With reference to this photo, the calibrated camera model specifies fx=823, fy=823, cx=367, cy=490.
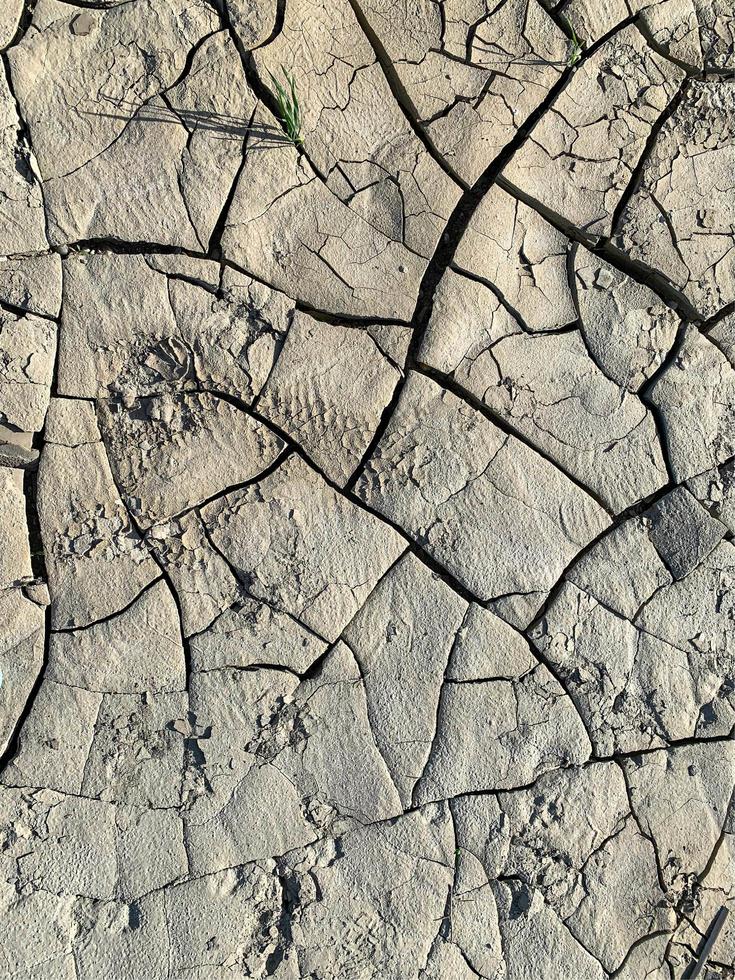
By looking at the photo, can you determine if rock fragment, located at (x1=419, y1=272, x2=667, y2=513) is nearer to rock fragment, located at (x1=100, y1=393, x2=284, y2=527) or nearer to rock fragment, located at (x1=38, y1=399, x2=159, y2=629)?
rock fragment, located at (x1=100, y1=393, x2=284, y2=527)

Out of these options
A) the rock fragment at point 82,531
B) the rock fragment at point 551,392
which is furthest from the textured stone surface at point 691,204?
the rock fragment at point 82,531

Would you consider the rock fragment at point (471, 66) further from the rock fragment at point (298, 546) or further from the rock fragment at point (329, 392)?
A: the rock fragment at point (298, 546)

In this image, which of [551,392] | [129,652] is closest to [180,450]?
[129,652]

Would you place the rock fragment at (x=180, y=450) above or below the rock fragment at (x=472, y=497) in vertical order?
above

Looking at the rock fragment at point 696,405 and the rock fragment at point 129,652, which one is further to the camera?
the rock fragment at point 696,405

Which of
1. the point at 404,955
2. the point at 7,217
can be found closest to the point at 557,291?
the point at 7,217

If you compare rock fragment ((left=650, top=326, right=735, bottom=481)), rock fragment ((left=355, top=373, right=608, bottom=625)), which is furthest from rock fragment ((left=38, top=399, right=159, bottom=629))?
rock fragment ((left=650, top=326, right=735, bottom=481))

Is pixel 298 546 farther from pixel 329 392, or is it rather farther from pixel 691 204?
pixel 691 204

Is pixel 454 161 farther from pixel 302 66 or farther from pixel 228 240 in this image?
pixel 228 240
